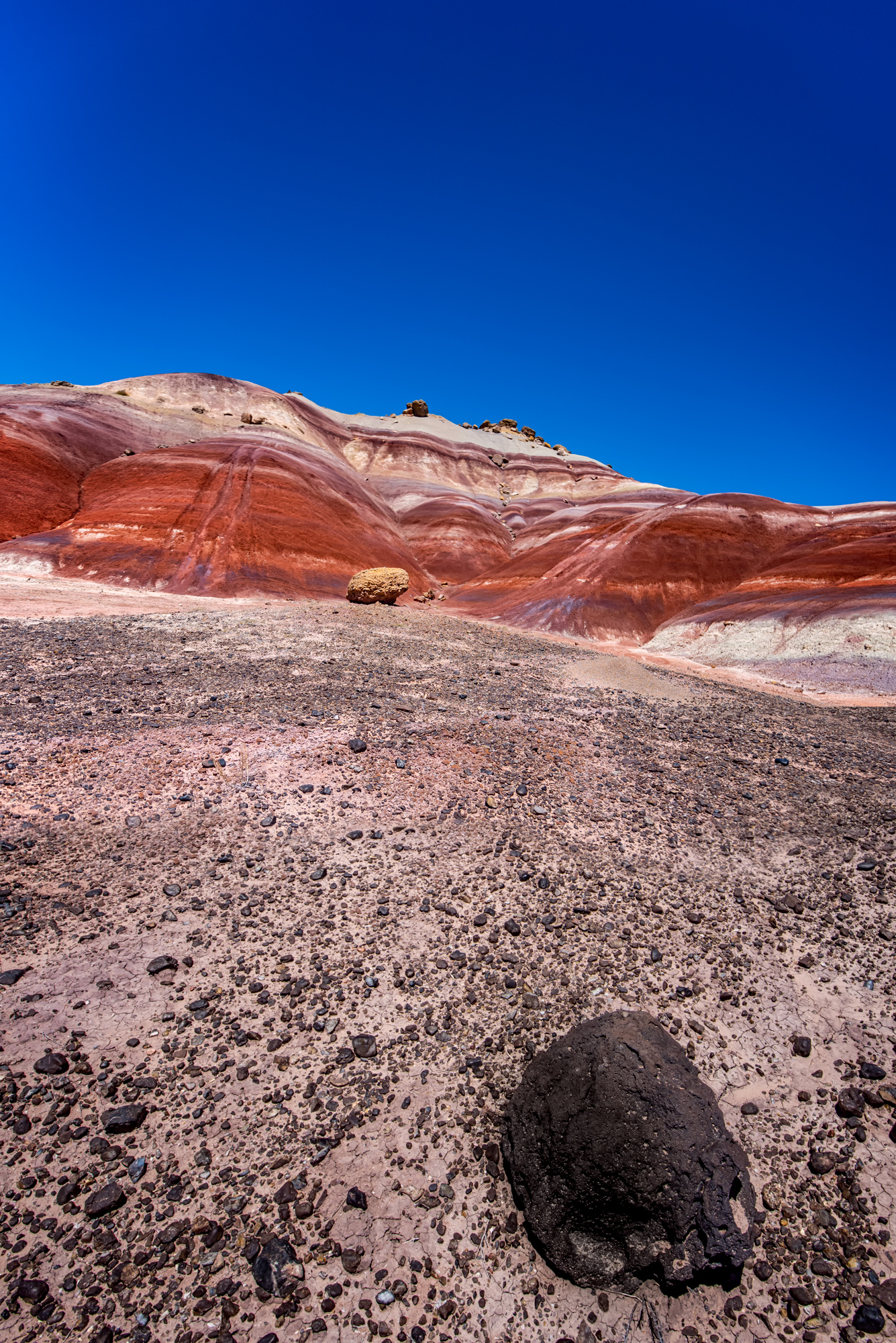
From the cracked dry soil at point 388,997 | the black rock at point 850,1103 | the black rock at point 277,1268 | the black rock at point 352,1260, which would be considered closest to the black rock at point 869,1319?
the cracked dry soil at point 388,997

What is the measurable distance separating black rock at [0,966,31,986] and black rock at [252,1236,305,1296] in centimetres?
267

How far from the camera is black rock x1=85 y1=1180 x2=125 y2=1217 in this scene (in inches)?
117

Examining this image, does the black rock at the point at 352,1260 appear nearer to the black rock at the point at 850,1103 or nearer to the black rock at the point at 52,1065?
the black rock at the point at 52,1065

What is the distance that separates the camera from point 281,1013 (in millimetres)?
4160

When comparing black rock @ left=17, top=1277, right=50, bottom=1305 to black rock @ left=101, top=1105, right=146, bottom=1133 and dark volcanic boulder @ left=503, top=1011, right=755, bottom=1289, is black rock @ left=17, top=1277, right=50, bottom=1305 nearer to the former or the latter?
black rock @ left=101, top=1105, right=146, bottom=1133

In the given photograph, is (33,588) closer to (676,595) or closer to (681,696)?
(681,696)

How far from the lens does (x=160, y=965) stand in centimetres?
441

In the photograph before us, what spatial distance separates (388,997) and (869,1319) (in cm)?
308

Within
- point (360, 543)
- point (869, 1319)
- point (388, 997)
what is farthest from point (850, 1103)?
point (360, 543)

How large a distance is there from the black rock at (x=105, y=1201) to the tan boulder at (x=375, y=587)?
19865 millimetres

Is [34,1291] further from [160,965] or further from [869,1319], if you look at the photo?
[869,1319]

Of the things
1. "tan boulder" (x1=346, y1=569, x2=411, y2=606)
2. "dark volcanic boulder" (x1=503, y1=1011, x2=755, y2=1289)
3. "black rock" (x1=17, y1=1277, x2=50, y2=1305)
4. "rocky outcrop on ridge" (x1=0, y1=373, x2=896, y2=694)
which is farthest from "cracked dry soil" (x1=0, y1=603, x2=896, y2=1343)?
"rocky outcrop on ridge" (x1=0, y1=373, x2=896, y2=694)

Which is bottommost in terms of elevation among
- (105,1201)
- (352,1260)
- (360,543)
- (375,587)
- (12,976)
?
(352,1260)

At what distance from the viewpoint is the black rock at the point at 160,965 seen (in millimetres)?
4375
